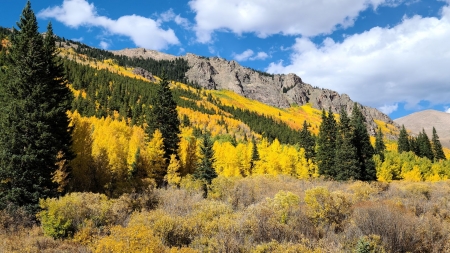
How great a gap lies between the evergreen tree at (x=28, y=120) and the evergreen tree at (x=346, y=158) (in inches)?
1711

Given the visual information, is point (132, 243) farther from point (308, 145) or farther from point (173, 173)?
point (308, 145)

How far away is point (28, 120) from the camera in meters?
19.6

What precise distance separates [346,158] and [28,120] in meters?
46.1

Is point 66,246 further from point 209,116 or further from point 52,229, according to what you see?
point 209,116

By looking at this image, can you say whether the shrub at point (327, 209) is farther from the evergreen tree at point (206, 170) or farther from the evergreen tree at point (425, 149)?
the evergreen tree at point (425, 149)

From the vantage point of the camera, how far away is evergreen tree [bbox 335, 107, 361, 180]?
49344 millimetres

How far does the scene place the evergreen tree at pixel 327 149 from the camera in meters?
55.6

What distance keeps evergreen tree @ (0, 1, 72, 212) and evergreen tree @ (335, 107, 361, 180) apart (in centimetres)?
4345

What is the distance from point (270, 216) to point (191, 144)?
31268 millimetres

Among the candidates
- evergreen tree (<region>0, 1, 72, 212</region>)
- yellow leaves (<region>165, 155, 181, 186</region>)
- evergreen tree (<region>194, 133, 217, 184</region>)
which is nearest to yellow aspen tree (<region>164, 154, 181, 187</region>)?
yellow leaves (<region>165, 155, 181, 186</region>)

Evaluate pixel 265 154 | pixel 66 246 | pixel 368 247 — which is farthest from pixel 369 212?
pixel 265 154

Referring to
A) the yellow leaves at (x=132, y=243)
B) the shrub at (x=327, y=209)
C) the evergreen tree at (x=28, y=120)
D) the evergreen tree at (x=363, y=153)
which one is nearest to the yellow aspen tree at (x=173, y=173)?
the evergreen tree at (x=28, y=120)

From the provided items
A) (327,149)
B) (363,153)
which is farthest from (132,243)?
(363,153)

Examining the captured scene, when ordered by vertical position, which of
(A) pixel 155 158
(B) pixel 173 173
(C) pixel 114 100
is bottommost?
(B) pixel 173 173
